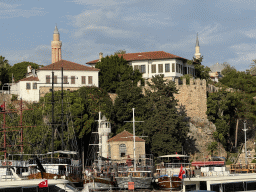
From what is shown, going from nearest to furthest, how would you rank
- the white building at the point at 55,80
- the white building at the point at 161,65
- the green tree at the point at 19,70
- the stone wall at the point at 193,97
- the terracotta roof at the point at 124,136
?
the terracotta roof at the point at 124,136
the white building at the point at 55,80
the stone wall at the point at 193,97
the white building at the point at 161,65
the green tree at the point at 19,70

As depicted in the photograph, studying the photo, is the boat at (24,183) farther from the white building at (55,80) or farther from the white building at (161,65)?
the white building at (161,65)

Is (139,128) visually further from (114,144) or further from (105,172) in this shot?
Result: (105,172)

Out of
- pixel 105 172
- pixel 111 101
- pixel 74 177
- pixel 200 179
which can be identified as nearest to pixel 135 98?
pixel 111 101

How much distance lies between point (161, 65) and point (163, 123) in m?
18.4

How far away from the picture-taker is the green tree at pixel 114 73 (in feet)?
256

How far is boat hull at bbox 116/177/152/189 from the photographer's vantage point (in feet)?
155

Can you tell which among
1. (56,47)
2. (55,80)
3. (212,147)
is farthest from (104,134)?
(56,47)

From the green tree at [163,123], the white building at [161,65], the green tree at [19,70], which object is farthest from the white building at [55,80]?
the green tree at [19,70]

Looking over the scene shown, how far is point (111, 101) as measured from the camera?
72000 millimetres

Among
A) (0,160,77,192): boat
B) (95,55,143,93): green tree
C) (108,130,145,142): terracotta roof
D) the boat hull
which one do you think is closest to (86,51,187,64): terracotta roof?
(95,55,143,93): green tree

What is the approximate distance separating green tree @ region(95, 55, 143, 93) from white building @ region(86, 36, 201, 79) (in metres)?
3.13

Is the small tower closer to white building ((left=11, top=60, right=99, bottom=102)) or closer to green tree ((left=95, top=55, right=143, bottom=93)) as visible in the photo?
white building ((left=11, top=60, right=99, bottom=102))

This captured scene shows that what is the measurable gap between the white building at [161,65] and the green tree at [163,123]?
1099cm

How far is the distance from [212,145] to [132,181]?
28.2m
